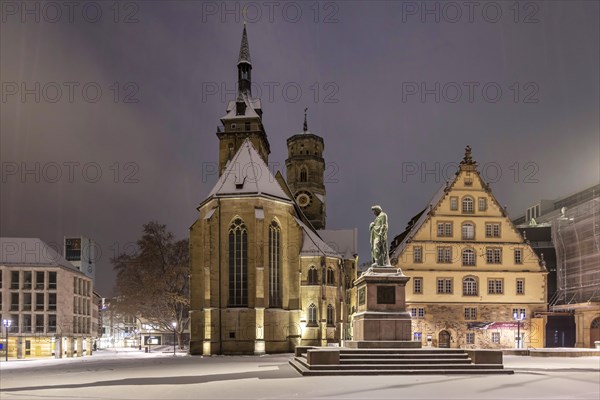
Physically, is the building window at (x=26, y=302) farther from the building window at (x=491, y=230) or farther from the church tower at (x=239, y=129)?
the building window at (x=491, y=230)

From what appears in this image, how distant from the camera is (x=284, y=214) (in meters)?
48.5

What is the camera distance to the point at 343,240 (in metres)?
73.5

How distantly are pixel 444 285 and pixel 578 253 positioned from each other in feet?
47.9

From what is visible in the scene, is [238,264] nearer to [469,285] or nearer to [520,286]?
[469,285]

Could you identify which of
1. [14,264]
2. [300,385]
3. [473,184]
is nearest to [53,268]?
[14,264]

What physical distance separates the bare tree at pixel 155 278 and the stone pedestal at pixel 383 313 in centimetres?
3123

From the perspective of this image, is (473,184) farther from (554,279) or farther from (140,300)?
(140,300)

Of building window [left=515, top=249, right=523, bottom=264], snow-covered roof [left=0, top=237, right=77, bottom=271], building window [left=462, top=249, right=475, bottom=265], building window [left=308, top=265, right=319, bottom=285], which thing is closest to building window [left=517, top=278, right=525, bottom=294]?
building window [left=515, top=249, right=523, bottom=264]

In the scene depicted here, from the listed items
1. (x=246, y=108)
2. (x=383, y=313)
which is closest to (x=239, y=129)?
(x=246, y=108)

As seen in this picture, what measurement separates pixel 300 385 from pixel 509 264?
37374mm

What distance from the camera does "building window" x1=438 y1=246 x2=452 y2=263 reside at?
50.2m

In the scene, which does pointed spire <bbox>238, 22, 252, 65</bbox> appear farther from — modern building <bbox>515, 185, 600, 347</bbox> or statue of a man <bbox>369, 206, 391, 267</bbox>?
statue of a man <bbox>369, 206, 391, 267</bbox>

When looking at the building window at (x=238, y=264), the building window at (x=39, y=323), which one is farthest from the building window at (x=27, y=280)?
the building window at (x=238, y=264)

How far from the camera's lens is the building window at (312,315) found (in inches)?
1913
